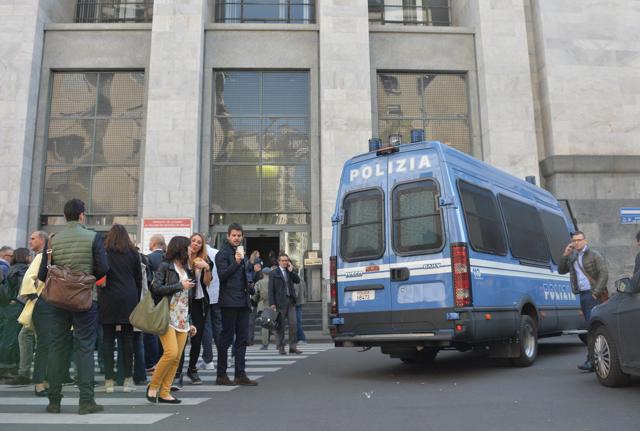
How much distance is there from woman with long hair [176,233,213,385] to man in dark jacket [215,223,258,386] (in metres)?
0.24

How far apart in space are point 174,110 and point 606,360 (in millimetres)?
15681

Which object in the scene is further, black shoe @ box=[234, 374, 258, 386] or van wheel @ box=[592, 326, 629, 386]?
black shoe @ box=[234, 374, 258, 386]

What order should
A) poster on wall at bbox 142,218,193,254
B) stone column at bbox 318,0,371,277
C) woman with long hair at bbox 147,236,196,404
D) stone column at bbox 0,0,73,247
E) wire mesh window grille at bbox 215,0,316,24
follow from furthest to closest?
wire mesh window grille at bbox 215,0,316,24 < stone column at bbox 318,0,371,277 < stone column at bbox 0,0,73,247 < poster on wall at bbox 142,218,193,254 < woman with long hair at bbox 147,236,196,404

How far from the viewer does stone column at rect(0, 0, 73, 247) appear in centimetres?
1783

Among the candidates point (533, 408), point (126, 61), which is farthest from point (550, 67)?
point (533, 408)

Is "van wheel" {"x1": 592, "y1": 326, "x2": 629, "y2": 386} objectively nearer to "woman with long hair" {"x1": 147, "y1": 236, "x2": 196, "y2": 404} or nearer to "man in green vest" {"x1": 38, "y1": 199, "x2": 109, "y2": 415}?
"woman with long hair" {"x1": 147, "y1": 236, "x2": 196, "y2": 404}

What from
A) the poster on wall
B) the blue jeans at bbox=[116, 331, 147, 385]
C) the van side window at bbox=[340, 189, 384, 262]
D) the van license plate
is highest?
the poster on wall

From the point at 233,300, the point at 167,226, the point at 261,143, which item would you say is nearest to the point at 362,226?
the point at 233,300

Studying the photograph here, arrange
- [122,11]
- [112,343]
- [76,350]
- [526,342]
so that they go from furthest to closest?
[122,11] → [526,342] → [112,343] → [76,350]

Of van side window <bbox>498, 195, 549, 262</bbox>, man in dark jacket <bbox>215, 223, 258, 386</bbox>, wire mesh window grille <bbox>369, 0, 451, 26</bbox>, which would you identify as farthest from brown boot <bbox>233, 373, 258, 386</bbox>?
wire mesh window grille <bbox>369, 0, 451, 26</bbox>

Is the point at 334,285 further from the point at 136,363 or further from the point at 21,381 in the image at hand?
the point at 21,381

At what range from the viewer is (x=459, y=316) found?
6789mm

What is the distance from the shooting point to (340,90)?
18.8m

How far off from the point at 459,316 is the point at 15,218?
16.0m
